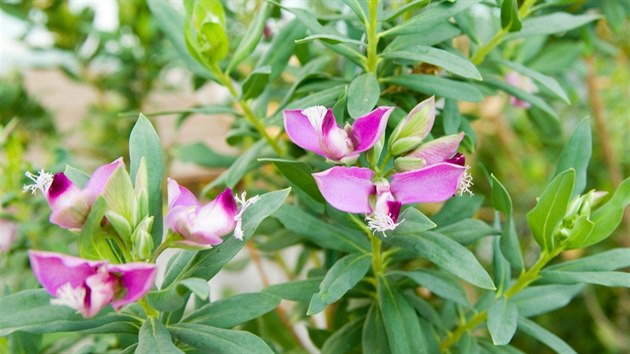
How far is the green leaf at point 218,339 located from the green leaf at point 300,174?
13 centimetres

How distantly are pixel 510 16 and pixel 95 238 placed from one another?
1.46 feet

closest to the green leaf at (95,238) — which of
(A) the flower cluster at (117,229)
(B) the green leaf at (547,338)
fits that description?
(A) the flower cluster at (117,229)

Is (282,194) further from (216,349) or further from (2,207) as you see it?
(2,207)

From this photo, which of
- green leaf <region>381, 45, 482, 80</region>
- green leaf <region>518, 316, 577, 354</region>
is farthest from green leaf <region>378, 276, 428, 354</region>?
green leaf <region>381, 45, 482, 80</region>

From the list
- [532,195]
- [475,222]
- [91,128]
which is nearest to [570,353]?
[475,222]

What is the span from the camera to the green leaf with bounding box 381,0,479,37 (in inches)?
23.7

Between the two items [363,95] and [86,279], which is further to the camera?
[363,95]

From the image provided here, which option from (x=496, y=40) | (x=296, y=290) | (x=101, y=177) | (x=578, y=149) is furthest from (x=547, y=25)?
(x=101, y=177)

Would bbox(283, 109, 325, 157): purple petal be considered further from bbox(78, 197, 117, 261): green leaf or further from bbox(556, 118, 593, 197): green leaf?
bbox(556, 118, 593, 197): green leaf

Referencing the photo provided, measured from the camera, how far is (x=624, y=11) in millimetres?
965

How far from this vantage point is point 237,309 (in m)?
0.58

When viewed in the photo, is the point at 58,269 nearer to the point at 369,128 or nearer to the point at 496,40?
the point at 369,128

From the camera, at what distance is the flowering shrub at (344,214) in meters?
0.50

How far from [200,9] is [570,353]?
504 mm
